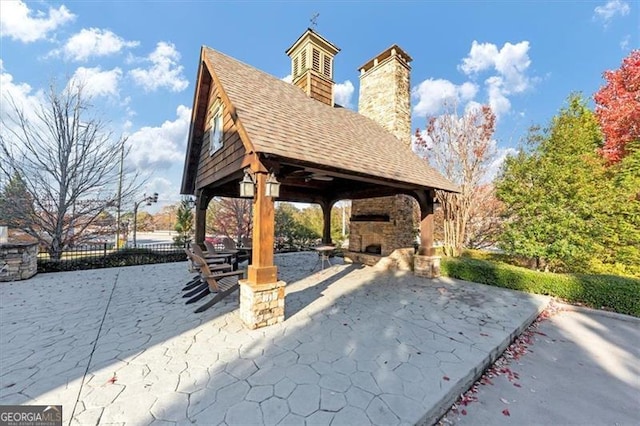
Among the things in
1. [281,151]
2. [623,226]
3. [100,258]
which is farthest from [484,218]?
[100,258]

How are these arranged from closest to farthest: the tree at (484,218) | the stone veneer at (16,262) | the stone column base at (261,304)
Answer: the stone column base at (261,304) < the stone veneer at (16,262) < the tree at (484,218)

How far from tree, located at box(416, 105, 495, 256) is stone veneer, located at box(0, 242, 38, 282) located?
15358 mm

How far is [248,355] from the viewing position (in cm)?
335

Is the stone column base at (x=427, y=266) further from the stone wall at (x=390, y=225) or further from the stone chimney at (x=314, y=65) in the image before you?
the stone chimney at (x=314, y=65)

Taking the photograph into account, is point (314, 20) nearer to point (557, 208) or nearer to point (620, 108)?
point (557, 208)

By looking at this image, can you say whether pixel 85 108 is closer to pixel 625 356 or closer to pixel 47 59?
pixel 47 59

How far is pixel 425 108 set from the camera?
13.0m

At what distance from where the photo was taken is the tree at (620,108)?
9.71 m

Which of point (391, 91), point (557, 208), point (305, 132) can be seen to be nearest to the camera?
point (305, 132)

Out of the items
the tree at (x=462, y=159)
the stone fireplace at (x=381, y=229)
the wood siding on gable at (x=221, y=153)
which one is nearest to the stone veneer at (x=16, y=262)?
the wood siding on gable at (x=221, y=153)

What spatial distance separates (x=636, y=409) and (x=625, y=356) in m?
1.68

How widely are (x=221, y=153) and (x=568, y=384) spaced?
7.59 m

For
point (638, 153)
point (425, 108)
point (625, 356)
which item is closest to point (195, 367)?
point (625, 356)

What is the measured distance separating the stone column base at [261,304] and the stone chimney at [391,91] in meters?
8.96
